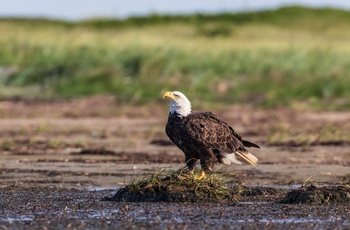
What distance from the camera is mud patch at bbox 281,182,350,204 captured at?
8.66 meters

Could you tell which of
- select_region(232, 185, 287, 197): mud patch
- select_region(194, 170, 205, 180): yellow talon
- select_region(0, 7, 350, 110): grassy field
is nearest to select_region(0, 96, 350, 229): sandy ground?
select_region(232, 185, 287, 197): mud patch

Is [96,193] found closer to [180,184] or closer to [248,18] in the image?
[180,184]

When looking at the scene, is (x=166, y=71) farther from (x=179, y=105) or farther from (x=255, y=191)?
(x=255, y=191)

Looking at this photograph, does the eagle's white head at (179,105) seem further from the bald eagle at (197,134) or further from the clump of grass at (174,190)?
the clump of grass at (174,190)

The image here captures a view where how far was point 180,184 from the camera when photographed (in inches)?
351

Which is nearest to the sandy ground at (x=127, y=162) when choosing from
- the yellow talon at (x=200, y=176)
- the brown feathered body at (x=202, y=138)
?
the yellow talon at (x=200, y=176)

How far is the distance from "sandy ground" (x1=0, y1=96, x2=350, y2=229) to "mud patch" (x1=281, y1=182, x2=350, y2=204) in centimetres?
18

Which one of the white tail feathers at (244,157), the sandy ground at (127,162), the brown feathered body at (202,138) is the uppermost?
the brown feathered body at (202,138)

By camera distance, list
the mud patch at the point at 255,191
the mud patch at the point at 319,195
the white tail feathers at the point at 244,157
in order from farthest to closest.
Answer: the white tail feathers at the point at 244,157 → the mud patch at the point at 255,191 → the mud patch at the point at 319,195

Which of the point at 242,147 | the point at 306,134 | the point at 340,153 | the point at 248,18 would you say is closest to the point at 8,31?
the point at 306,134

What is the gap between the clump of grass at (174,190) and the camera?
8812 mm

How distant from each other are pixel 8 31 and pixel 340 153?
49.3 feet

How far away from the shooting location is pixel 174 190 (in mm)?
8852

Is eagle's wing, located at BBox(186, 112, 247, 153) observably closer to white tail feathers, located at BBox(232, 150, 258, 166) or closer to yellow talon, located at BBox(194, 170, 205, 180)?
white tail feathers, located at BBox(232, 150, 258, 166)
